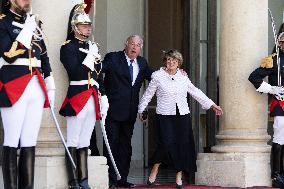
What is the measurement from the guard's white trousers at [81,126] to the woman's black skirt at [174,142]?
1.64m

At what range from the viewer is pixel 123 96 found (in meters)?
10.1

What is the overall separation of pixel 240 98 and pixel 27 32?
12.5 ft

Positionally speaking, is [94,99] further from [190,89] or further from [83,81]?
[190,89]

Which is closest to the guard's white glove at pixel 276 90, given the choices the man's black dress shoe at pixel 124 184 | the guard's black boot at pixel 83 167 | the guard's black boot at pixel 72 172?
the man's black dress shoe at pixel 124 184

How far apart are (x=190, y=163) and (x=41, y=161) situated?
7.56 ft

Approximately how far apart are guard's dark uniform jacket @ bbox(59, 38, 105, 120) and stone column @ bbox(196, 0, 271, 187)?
2358mm

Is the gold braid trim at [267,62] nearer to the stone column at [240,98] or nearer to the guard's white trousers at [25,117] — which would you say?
the stone column at [240,98]

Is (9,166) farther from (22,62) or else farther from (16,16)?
(16,16)

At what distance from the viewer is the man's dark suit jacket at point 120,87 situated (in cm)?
Answer: 1011

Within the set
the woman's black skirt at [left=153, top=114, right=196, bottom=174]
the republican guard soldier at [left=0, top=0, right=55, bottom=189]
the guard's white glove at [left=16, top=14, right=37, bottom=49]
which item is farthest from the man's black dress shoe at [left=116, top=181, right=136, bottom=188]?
the guard's white glove at [left=16, top=14, right=37, bottom=49]

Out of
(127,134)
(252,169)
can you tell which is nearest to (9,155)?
(127,134)

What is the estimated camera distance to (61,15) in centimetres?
891

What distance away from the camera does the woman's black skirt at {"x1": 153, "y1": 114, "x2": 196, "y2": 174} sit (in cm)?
1007

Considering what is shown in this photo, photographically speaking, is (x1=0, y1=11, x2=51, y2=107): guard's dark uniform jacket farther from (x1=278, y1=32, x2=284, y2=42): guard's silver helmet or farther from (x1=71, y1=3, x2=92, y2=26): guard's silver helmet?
(x1=278, y1=32, x2=284, y2=42): guard's silver helmet
